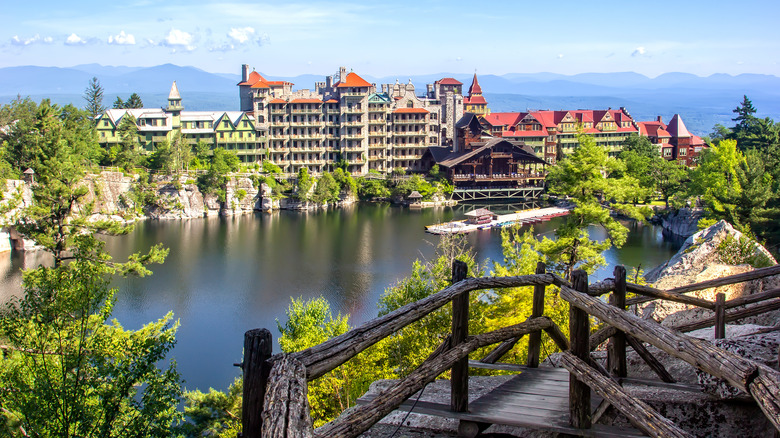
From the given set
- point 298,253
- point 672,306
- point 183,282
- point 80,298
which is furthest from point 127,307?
point 672,306

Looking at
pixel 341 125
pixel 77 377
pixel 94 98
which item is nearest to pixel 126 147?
pixel 341 125

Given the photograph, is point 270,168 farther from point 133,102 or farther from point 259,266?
point 259,266

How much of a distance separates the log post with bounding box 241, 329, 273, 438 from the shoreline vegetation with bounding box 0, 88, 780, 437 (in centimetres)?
743

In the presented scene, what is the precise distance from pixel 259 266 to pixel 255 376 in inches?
1394

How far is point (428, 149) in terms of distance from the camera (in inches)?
2867

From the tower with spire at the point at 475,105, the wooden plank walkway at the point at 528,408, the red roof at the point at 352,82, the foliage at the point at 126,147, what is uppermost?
the red roof at the point at 352,82

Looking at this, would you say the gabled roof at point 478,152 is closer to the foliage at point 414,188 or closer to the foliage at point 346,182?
the foliage at point 414,188

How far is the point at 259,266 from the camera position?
3766 centimetres

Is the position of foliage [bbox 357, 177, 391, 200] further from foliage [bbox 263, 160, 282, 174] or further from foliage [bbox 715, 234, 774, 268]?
foliage [bbox 715, 234, 774, 268]

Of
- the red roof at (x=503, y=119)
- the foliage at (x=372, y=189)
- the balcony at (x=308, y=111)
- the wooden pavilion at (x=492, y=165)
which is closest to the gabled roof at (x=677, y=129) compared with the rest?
the red roof at (x=503, y=119)

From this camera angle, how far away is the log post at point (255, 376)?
9.89 ft

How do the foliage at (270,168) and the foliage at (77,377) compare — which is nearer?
the foliage at (77,377)

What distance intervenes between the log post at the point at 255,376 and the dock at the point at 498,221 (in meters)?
42.9

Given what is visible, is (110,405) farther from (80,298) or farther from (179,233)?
(179,233)
